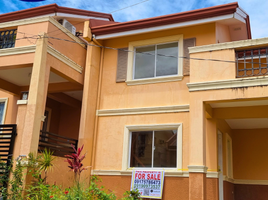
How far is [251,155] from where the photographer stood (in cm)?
1173

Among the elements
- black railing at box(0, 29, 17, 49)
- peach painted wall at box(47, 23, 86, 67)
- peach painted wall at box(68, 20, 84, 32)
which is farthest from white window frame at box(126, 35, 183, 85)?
black railing at box(0, 29, 17, 49)

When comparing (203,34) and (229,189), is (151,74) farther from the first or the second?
(229,189)

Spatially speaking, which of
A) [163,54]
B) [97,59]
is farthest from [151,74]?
[97,59]

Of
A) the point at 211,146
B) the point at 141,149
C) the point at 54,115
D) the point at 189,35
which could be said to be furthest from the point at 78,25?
the point at 211,146

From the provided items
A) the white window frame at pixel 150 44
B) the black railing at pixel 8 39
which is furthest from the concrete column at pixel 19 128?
the white window frame at pixel 150 44

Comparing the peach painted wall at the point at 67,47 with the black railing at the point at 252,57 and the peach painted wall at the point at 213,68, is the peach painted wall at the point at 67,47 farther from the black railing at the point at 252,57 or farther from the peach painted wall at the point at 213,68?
the black railing at the point at 252,57

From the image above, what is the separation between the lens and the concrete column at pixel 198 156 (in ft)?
26.8

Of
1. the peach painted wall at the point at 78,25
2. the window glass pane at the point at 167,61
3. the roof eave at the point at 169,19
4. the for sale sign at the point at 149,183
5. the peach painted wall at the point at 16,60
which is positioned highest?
the peach painted wall at the point at 78,25

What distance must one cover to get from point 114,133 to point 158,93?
2.00m

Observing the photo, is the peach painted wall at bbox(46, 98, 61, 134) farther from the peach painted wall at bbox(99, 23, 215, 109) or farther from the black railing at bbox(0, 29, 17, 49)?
the black railing at bbox(0, 29, 17, 49)

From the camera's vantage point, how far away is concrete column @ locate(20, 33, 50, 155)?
8.89m

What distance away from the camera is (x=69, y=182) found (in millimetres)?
10383

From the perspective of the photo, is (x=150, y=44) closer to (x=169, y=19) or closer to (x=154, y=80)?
(x=169, y=19)

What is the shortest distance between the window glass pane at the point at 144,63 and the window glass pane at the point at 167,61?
22 centimetres
